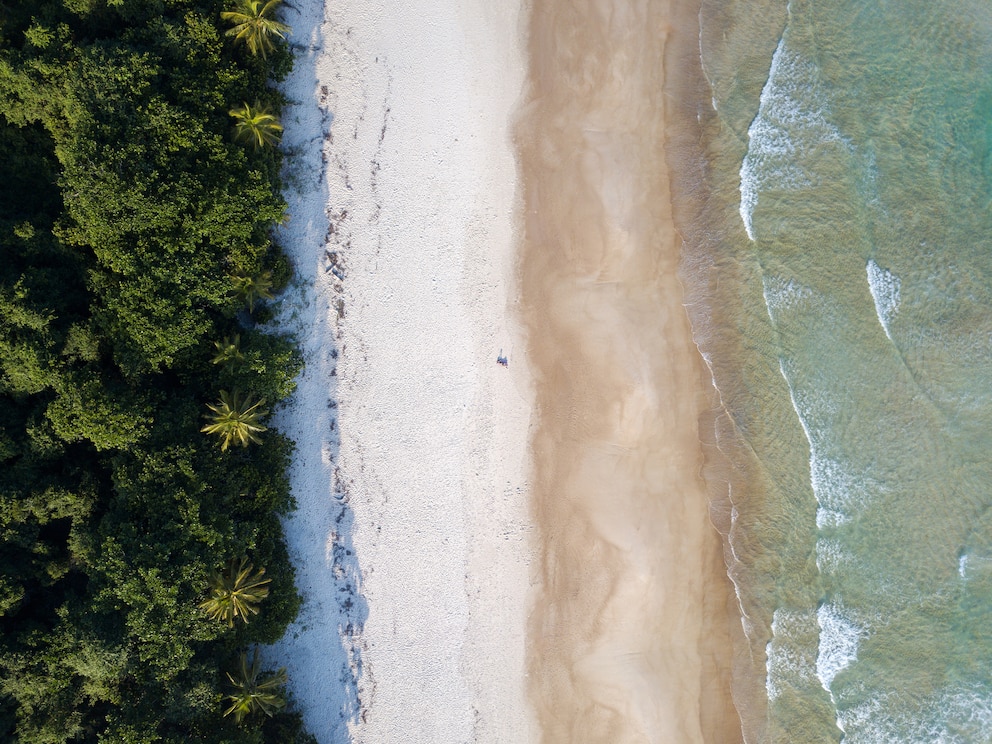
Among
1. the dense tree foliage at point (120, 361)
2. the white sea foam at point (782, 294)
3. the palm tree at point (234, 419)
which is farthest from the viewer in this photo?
the white sea foam at point (782, 294)

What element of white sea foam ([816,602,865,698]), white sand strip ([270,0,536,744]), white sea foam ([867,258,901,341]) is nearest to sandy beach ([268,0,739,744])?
white sand strip ([270,0,536,744])

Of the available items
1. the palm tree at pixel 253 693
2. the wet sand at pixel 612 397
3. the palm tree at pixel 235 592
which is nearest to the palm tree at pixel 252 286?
the palm tree at pixel 235 592

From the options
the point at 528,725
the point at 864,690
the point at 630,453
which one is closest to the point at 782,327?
the point at 630,453

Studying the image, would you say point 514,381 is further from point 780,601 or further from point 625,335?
point 780,601

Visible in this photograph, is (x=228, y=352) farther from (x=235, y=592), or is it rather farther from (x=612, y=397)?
(x=612, y=397)

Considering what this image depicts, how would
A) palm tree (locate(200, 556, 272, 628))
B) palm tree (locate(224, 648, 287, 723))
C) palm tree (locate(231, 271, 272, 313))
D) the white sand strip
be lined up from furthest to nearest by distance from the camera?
the white sand strip, palm tree (locate(231, 271, 272, 313)), palm tree (locate(224, 648, 287, 723)), palm tree (locate(200, 556, 272, 628))

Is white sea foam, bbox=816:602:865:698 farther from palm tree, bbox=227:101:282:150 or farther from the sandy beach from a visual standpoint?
palm tree, bbox=227:101:282:150

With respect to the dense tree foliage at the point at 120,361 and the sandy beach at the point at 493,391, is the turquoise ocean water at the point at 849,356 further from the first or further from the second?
the dense tree foliage at the point at 120,361
